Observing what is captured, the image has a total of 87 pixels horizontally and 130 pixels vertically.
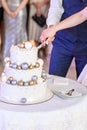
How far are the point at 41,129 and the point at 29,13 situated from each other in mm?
4035

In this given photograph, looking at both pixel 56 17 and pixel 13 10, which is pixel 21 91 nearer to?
pixel 56 17

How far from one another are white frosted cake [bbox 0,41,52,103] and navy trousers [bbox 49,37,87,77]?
588 millimetres

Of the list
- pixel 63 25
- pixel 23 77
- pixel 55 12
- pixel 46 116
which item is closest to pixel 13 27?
pixel 55 12

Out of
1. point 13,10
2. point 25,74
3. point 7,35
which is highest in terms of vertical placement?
point 25,74

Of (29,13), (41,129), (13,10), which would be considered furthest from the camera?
(29,13)

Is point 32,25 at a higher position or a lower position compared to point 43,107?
lower

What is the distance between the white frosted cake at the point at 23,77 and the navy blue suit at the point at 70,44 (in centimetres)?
59

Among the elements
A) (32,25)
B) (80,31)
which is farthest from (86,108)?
(32,25)

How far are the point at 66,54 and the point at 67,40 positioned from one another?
9 cm

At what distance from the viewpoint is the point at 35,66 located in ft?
6.00

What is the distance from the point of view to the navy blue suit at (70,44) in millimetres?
2365

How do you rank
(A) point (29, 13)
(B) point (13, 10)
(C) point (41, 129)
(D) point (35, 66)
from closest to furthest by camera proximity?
(C) point (41, 129) < (D) point (35, 66) < (B) point (13, 10) < (A) point (29, 13)

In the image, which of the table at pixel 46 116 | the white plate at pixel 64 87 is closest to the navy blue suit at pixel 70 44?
the white plate at pixel 64 87

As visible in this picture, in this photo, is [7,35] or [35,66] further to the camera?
[7,35]
